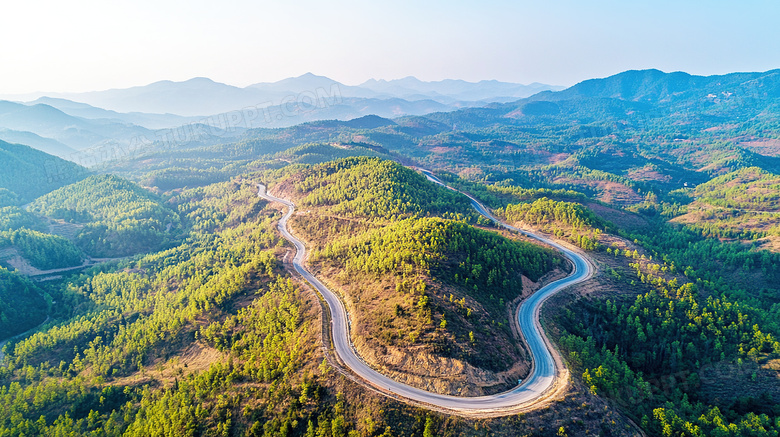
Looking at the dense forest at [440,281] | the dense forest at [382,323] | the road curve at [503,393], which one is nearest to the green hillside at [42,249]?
the dense forest at [382,323]

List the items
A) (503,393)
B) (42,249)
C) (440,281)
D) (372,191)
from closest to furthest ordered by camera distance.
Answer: (503,393) → (440,281) → (42,249) → (372,191)

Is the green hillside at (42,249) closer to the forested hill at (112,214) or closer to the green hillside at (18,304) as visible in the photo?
the forested hill at (112,214)

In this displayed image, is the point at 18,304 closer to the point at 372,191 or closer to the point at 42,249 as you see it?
the point at 42,249

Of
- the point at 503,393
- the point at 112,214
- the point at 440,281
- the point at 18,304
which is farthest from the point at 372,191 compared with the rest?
the point at 112,214

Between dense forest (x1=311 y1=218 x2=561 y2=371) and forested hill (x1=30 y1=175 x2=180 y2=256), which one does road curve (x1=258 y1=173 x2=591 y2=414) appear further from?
forested hill (x1=30 y1=175 x2=180 y2=256)

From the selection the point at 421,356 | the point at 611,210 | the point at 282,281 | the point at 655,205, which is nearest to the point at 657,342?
the point at 421,356

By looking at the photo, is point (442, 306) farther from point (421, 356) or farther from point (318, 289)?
point (318, 289)

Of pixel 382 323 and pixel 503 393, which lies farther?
pixel 382 323
